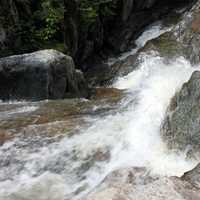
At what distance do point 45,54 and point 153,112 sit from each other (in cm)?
523

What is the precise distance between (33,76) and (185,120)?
6662 mm

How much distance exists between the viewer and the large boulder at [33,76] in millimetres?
12992

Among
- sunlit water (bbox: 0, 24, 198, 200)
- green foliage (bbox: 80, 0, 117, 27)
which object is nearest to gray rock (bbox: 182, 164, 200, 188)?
sunlit water (bbox: 0, 24, 198, 200)

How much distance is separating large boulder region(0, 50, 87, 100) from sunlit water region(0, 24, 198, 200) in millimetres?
3728

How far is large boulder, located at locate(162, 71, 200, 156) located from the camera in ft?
24.4

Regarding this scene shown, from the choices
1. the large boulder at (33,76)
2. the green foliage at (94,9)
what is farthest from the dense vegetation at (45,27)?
the large boulder at (33,76)

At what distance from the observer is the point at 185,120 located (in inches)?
308

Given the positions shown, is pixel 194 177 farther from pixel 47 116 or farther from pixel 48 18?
pixel 48 18

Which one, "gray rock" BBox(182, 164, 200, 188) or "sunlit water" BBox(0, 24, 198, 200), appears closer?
"gray rock" BBox(182, 164, 200, 188)

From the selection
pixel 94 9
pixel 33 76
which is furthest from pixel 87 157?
pixel 94 9

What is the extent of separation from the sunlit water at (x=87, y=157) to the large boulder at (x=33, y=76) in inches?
147

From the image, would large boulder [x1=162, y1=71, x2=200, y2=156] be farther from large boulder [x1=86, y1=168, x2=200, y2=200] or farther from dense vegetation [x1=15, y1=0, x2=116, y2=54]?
dense vegetation [x1=15, y1=0, x2=116, y2=54]

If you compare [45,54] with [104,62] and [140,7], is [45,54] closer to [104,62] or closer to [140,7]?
[104,62]

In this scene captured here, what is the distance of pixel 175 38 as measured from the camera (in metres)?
18.9
